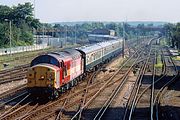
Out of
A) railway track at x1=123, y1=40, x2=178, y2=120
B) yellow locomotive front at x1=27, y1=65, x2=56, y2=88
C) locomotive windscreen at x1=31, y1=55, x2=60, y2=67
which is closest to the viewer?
railway track at x1=123, y1=40, x2=178, y2=120

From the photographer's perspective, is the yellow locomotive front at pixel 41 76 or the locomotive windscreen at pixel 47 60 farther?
the locomotive windscreen at pixel 47 60

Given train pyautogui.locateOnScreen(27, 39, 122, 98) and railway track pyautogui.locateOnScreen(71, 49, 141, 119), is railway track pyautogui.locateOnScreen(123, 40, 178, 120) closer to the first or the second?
railway track pyautogui.locateOnScreen(71, 49, 141, 119)

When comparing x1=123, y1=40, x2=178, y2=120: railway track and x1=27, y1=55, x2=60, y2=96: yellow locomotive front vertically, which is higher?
x1=27, y1=55, x2=60, y2=96: yellow locomotive front

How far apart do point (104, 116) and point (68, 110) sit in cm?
271

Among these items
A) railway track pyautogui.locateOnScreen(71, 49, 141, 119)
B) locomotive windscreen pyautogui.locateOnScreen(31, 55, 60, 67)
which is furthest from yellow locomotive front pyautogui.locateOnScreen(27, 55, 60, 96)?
railway track pyautogui.locateOnScreen(71, 49, 141, 119)

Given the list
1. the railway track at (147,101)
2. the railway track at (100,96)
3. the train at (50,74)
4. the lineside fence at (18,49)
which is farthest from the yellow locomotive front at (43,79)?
the lineside fence at (18,49)

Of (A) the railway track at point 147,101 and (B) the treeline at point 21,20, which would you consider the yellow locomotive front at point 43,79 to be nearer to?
(A) the railway track at point 147,101

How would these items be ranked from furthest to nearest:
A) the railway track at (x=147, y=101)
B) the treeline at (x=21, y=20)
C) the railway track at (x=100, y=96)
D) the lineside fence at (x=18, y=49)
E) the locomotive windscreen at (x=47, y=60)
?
the treeline at (x=21, y=20) < the lineside fence at (x=18, y=49) < the locomotive windscreen at (x=47, y=60) < the railway track at (x=147, y=101) < the railway track at (x=100, y=96)

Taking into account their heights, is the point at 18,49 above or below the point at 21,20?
below

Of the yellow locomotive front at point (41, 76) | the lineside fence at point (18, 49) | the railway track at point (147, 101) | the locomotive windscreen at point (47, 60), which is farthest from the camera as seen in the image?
the lineside fence at point (18, 49)

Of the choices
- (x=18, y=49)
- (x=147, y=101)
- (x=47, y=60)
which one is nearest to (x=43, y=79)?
(x=47, y=60)

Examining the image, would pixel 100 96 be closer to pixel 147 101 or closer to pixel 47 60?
pixel 147 101

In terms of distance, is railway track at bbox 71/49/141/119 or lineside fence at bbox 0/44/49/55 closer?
railway track at bbox 71/49/141/119

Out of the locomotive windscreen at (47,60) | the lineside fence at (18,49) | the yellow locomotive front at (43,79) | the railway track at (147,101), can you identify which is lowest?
the lineside fence at (18,49)
